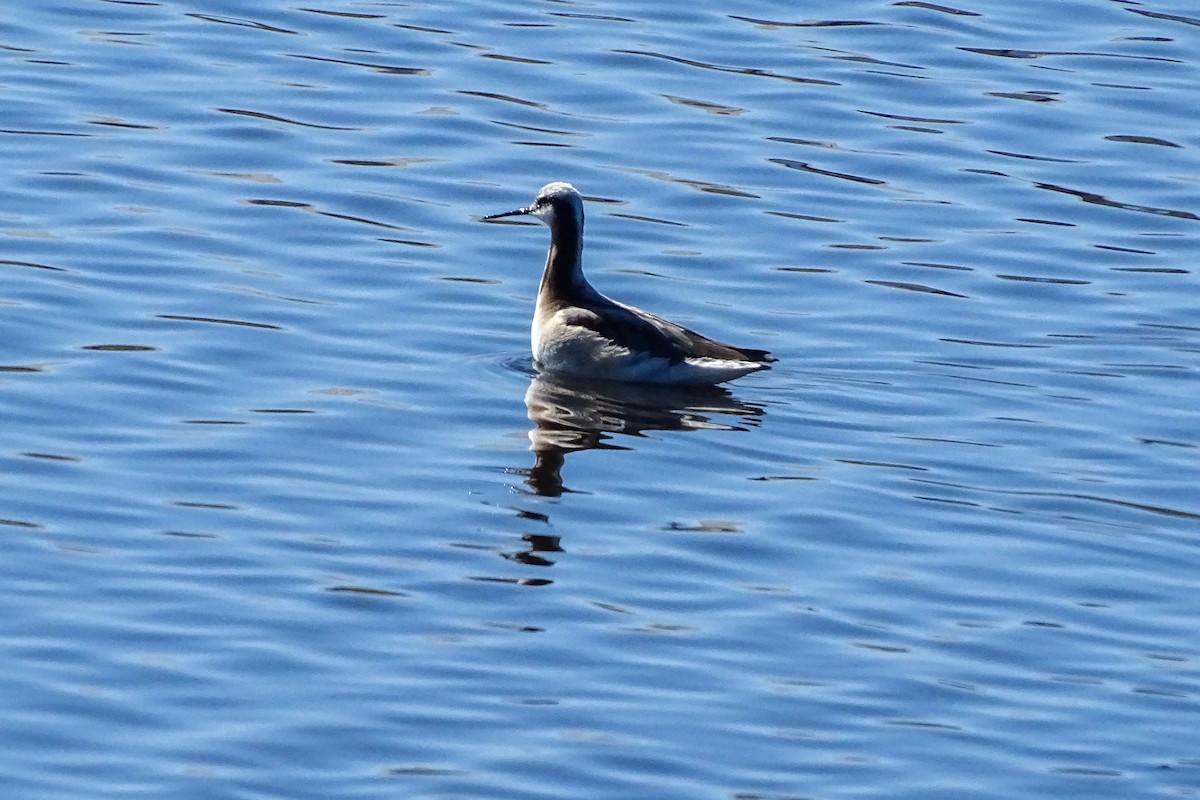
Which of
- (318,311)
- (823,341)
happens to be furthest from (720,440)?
(318,311)

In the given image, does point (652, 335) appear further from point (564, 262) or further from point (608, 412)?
point (564, 262)

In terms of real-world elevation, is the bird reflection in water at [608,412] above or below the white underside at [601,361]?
below

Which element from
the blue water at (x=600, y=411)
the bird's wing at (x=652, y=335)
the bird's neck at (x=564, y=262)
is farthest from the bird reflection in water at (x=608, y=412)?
the bird's neck at (x=564, y=262)

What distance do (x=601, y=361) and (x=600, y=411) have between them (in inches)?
27.2

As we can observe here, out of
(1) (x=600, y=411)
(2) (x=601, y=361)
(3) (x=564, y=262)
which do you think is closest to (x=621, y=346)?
(2) (x=601, y=361)

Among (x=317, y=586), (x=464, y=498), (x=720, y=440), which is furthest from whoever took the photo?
(x=720, y=440)

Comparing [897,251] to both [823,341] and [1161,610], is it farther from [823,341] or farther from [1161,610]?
[1161,610]

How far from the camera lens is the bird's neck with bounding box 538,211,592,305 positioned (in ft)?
58.4

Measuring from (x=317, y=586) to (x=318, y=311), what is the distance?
5176 mm

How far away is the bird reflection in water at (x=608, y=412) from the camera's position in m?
15.5

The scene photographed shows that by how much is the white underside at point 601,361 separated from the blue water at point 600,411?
17cm

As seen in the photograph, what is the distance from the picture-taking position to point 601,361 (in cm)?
1700

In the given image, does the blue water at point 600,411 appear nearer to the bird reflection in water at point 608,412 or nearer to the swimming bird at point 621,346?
the bird reflection in water at point 608,412

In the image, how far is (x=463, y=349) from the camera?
17234 millimetres
